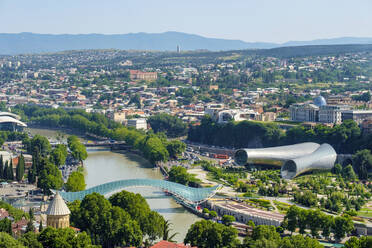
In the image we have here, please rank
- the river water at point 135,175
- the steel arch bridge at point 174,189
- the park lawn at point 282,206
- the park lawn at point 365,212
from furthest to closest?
the steel arch bridge at point 174,189 → the park lawn at point 282,206 → the river water at point 135,175 → the park lawn at point 365,212

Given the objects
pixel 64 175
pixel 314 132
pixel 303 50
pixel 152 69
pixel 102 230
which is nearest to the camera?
pixel 102 230

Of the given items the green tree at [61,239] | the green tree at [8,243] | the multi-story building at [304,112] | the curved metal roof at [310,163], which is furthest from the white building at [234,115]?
the green tree at [8,243]

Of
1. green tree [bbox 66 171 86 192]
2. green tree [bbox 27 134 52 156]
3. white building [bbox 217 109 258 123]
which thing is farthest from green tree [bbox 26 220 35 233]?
white building [bbox 217 109 258 123]

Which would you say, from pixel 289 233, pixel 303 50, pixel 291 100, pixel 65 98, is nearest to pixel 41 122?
pixel 65 98

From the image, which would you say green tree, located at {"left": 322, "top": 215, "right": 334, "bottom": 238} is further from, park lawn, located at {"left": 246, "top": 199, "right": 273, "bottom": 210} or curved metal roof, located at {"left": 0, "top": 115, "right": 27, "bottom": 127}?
curved metal roof, located at {"left": 0, "top": 115, "right": 27, "bottom": 127}

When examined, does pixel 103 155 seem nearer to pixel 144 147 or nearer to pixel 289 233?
pixel 144 147

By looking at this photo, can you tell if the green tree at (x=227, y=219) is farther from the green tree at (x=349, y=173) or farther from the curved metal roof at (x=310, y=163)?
the green tree at (x=349, y=173)
